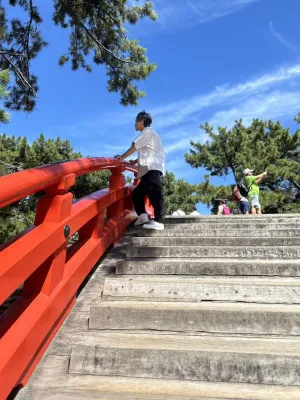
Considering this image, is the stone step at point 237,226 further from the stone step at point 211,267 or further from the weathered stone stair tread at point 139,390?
the weathered stone stair tread at point 139,390

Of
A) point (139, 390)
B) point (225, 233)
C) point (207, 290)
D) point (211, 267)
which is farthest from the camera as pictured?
point (225, 233)

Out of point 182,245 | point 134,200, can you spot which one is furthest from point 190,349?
point 134,200

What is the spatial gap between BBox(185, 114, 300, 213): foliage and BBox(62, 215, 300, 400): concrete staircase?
719 inches

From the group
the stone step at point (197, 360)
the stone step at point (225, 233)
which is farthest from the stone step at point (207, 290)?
the stone step at point (225, 233)

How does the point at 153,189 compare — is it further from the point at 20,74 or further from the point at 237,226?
the point at 20,74

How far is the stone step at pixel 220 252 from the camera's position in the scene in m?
3.33

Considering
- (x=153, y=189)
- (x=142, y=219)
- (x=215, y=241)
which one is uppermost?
(x=153, y=189)

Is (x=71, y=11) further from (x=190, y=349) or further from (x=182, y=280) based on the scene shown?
(x=190, y=349)

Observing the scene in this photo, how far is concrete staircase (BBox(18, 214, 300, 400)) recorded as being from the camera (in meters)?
1.92

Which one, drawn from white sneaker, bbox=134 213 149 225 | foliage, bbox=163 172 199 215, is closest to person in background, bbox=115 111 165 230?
white sneaker, bbox=134 213 149 225

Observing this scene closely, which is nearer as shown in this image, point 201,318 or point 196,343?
point 196,343

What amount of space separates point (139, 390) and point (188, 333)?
21.2 inches

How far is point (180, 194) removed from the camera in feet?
73.1

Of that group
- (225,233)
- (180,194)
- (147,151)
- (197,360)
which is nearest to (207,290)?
(197,360)
